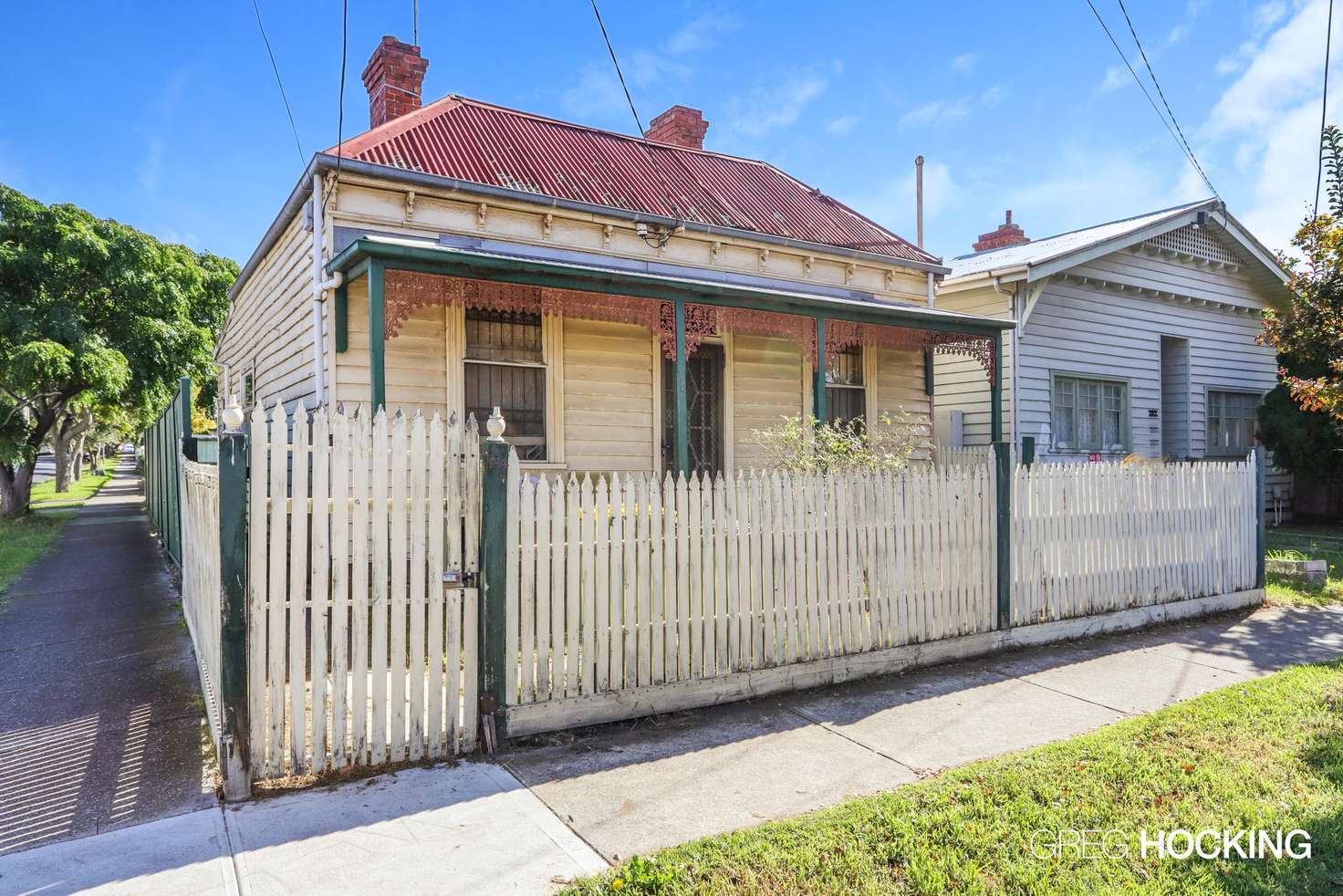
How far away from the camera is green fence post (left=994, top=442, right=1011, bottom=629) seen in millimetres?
6316

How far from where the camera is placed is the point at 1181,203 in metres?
16.7

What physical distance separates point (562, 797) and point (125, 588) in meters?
8.37

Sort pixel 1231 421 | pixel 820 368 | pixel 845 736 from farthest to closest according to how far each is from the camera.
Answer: pixel 1231 421
pixel 820 368
pixel 845 736

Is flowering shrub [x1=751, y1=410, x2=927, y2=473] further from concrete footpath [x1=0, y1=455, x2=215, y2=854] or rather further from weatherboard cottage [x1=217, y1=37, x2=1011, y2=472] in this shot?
concrete footpath [x1=0, y1=455, x2=215, y2=854]

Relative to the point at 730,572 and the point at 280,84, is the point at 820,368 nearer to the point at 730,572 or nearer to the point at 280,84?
the point at 730,572

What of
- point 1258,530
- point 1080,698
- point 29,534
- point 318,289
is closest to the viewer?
point 1080,698

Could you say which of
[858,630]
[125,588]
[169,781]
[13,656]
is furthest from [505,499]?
[125,588]

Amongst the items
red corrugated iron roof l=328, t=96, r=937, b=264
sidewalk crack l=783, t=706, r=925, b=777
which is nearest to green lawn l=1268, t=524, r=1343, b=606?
red corrugated iron roof l=328, t=96, r=937, b=264

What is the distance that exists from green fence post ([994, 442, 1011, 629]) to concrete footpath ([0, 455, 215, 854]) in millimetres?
5533

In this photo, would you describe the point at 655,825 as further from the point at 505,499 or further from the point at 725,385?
the point at 725,385

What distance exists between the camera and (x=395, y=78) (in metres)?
11.0

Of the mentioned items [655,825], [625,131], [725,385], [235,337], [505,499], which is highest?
[625,131]

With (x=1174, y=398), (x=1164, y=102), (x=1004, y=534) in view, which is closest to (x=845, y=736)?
(x=1004, y=534)

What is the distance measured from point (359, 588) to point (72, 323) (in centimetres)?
1723
